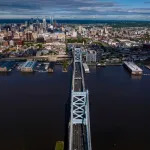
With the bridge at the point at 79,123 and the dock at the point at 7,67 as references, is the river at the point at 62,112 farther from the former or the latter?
the dock at the point at 7,67

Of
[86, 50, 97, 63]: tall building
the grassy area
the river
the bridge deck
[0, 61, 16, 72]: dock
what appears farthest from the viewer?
[86, 50, 97, 63]: tall building

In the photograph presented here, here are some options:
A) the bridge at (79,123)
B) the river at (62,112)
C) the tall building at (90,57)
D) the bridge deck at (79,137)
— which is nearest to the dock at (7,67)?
the river at (62,112)

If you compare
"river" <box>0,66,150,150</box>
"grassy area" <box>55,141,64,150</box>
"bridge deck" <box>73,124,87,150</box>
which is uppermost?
"bridge deck" <box>73,124,87,150</box>

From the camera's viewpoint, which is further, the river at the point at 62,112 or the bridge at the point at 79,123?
the river at the point at 62,112

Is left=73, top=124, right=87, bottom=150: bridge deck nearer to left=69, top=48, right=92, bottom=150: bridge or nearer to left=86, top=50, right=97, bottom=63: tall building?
left=69, top=48, right=92, bottom=150: bridge

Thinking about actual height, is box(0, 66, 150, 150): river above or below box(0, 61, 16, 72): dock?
above

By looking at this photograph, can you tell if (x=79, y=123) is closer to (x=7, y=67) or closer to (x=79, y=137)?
(x=79, y=137)

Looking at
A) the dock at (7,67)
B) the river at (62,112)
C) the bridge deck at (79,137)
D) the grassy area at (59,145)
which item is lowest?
the dock at (7,67)

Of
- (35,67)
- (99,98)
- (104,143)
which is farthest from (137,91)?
(35,67)

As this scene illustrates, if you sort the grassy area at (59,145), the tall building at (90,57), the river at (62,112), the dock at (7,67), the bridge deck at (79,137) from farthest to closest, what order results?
the tall building at (90,57), the dock at (7,67), the river at (62,112), the grassy area at (59,145), the bridge deck at (79,137)

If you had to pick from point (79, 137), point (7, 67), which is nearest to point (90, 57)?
point (7, 67)

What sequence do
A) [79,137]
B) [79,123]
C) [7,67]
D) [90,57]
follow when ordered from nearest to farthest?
1. [79,137]
2. [79,123]
3. [7,67]
4. [90,57]

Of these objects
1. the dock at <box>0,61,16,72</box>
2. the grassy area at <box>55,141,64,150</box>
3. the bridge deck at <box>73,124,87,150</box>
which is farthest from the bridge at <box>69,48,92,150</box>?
the dock at <box>0,61,16,72</box>
